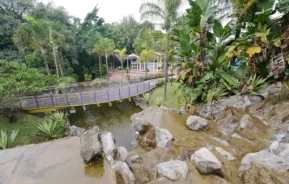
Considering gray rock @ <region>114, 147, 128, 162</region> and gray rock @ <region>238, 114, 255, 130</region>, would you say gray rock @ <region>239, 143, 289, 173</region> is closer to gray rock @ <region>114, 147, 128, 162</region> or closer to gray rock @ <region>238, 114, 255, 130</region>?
gray rock @ <region>238, 114, 255, 130</region>

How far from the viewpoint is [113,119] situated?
899cm

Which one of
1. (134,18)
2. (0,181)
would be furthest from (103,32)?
(0,181)

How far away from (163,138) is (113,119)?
17.9 ft

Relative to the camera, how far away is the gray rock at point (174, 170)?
2.52 meters

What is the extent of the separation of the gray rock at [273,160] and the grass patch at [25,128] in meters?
6.48

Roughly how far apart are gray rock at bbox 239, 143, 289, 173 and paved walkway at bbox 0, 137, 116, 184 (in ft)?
7.28

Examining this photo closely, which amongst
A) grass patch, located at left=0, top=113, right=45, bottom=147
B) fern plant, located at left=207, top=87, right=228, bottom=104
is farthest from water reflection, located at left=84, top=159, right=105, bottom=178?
grass patch, located at left=0, top=113, right=45, bottom=147

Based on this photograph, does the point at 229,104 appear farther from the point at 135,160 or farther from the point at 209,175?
the point at 135,160

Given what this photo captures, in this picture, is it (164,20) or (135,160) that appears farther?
(164,20)

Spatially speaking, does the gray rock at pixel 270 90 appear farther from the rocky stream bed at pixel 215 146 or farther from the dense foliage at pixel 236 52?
the dense foliage at pixel 236 52

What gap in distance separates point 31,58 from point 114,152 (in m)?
13.0

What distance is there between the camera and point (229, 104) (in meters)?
5.09

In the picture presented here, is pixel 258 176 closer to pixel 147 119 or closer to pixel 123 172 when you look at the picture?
pixel 123 172

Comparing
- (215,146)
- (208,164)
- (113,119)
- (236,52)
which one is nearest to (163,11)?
(236,52)
